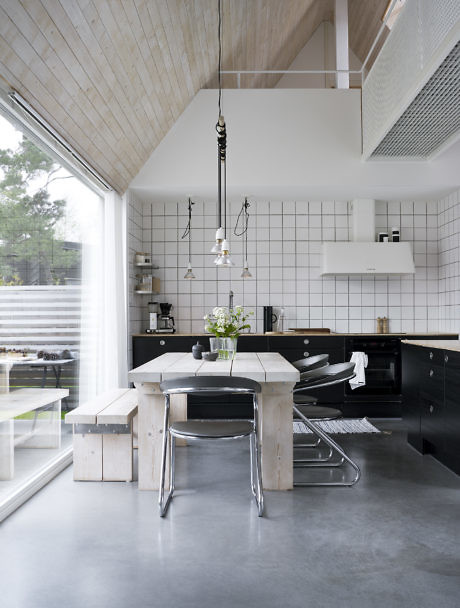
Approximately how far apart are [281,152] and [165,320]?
2.27 m

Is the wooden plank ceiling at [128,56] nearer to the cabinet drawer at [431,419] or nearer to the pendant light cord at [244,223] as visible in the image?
the pendant light cord at [244,223]

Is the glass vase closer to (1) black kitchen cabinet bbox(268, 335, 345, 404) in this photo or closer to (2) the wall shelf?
(1) black kitchen cabinet bbox(268, 335, 345, 404)

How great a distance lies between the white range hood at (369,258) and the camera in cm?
575

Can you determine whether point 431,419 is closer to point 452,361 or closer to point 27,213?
point 452,361

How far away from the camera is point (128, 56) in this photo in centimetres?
361

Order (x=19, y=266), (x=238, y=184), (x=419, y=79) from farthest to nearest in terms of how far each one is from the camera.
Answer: (x=238, y=184)
(x=419, y=79)
(x=19, y=266)

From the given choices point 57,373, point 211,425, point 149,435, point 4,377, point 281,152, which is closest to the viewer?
point 4,377

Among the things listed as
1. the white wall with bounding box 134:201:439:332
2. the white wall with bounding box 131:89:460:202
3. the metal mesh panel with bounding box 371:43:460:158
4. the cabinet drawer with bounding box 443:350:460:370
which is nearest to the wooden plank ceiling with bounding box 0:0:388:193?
the white wall with bounding box 131:89:460:202

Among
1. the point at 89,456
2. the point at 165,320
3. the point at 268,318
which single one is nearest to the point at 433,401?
the point at 89,456

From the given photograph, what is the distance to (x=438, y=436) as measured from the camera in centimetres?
368

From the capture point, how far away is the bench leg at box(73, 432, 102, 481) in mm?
3424

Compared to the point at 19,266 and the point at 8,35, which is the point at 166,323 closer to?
the point at 19,266

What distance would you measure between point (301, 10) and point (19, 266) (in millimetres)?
4622

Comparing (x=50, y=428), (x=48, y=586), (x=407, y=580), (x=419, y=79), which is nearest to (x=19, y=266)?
(x=50, y=428)
